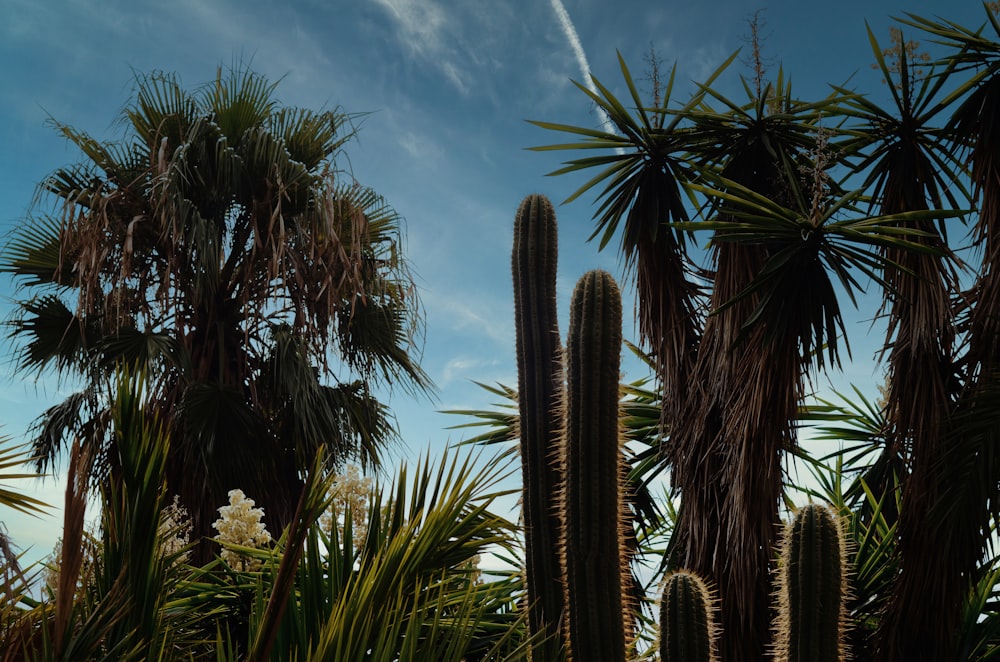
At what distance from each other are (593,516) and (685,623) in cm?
52

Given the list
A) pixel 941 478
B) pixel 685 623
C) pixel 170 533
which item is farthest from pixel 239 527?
pixel 941 478

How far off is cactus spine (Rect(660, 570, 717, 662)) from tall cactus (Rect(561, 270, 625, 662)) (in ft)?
0.73

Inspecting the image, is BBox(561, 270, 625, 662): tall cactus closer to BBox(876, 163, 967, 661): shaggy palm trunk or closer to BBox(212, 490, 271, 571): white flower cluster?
BBox(212, 490, 271, 571): white flower cluster

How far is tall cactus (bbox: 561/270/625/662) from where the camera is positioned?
275 cm

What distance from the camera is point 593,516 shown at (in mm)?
2770

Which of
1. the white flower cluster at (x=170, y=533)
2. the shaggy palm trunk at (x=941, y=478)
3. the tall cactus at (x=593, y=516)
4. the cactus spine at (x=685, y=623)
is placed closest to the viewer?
the white flower cluster at (x=170, y=533)

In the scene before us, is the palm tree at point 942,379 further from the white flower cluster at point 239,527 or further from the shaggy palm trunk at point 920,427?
the white flower cluster at point 239,527

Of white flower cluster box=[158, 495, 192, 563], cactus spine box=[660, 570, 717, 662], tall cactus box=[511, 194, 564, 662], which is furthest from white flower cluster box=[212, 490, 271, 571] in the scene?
cactus spine box=[660, 570, 717, 662]

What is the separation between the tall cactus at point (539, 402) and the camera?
294cm

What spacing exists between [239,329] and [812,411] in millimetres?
4913

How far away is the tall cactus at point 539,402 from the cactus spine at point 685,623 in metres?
0.37

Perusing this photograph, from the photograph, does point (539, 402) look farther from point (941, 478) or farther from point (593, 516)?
point (941, 478)

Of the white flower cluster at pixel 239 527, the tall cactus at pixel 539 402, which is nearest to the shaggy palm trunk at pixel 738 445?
the tall cactus at pixel 539 402

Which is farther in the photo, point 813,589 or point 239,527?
point 239,527
